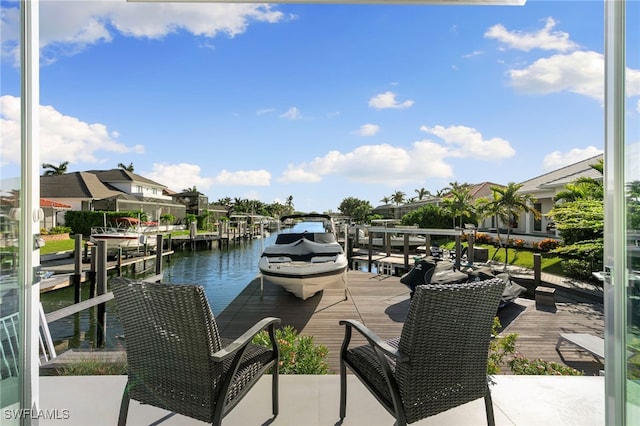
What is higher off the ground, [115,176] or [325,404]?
[115,176]

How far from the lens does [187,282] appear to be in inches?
601

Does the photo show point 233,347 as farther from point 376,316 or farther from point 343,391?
point 376,316

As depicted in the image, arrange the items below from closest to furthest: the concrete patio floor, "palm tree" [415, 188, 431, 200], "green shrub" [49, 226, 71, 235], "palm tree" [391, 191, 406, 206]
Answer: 1. the concrete patio floor
2. "green shrub" [49, 226, 71, 235]
3. "palm tree" [415, 188, 431, 200]
4. "palm tree" [391, 191, 406, 206]

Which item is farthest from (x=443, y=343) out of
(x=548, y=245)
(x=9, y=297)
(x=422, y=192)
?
(x=422, y=192)

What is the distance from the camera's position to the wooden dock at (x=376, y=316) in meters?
4.43

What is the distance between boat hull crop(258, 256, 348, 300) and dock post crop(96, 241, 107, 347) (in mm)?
2888

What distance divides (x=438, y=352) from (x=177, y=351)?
1170 mm

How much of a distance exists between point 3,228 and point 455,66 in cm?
1427

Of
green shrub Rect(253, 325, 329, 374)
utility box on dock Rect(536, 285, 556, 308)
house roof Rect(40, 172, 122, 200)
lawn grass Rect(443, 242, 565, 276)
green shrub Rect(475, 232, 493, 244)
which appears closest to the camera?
green shrub Rect(253, 325, 329, 374)

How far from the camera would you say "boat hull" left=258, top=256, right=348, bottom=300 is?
612cm

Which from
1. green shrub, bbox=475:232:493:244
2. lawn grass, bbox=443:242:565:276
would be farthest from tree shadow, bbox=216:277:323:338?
green shrub, bbox=475:232:493:244

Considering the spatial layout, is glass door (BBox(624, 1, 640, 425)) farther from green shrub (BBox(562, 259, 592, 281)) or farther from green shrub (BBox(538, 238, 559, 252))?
green shrub (BBox(538, 238, 559, 252))

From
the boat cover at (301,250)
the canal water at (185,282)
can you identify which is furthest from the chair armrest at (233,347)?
Answer: the boat cover at (301,250)

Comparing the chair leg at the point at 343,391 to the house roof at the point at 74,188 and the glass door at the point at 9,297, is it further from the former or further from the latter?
the house roof at the point at 74,188
